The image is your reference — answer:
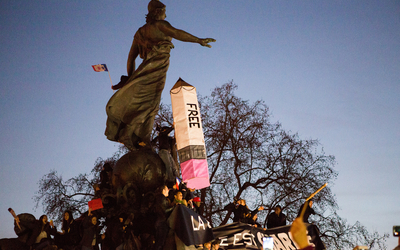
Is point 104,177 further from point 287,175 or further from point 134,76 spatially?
point 287,175

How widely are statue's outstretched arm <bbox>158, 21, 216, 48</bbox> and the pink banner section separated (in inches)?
164

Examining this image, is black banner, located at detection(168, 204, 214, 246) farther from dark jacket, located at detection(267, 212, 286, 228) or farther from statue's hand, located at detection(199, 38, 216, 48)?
dark jacket, located at detection(267, 212, 286, 228)

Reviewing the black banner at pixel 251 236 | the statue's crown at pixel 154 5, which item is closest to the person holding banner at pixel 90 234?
the black banner at pixel 251 236

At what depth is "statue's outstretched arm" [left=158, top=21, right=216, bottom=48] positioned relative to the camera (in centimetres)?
805

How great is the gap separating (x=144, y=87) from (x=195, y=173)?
3.63 m

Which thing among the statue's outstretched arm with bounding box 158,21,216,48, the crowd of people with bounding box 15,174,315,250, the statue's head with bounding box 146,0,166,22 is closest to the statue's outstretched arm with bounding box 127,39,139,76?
the statue's head with bounding box 146,0,166,22

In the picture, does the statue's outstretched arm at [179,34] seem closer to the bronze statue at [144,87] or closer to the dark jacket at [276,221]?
the bronze statue at [144,87]

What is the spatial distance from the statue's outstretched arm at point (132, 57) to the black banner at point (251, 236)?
402cm

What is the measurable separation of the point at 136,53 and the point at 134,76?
0.84m

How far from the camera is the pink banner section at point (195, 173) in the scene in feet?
37.8

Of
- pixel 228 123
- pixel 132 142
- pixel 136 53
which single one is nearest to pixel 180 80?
pixel 136 53

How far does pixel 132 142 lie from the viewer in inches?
349

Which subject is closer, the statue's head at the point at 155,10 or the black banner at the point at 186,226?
the black banner at the point at 186,226

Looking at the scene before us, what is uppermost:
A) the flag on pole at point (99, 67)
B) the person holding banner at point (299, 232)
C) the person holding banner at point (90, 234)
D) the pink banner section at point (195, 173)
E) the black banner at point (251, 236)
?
the flag on pole at point (99, 67)
